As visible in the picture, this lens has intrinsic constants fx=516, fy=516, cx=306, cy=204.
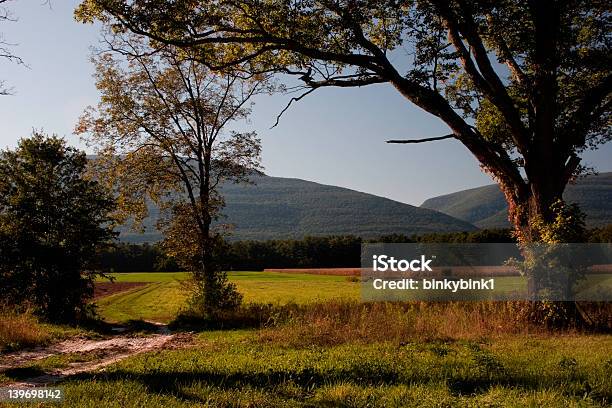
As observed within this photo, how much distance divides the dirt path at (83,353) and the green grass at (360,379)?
116 cm

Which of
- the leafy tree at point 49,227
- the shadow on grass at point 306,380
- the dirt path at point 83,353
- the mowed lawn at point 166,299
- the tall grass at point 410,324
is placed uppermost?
the leafy tree at point 49,227

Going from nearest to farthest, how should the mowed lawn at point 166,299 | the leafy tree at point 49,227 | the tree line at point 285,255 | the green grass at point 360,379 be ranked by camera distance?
the green grass at point 360,379 < the leafy tree at point 49,227 < the mowed lawn at point 166,299 < the tree line at point 285,255

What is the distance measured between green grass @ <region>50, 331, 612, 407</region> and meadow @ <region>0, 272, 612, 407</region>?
0.02m

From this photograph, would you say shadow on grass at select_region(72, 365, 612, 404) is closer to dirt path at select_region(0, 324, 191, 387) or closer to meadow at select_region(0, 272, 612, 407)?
meadow at select_region(0, 272, 612, 407)

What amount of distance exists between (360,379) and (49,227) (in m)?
21.1

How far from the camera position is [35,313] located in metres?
23.1

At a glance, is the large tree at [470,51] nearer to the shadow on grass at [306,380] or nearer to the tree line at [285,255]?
the shadow on grass at [306,380]

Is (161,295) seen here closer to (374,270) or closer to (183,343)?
(374,270)

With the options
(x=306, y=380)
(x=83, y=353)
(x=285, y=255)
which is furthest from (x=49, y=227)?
(x=285, y=255)

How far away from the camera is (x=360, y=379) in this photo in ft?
27.3

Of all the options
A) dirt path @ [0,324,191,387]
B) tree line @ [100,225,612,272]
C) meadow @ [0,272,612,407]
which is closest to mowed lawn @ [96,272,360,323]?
dirt path @ [0,324,191,387]

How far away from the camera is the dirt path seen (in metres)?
10.2

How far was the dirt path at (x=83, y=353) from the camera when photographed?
402 inches

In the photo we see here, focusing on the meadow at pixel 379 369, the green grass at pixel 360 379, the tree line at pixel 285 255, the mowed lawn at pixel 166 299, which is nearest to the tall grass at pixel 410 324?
the meadow at pixel 379 369
